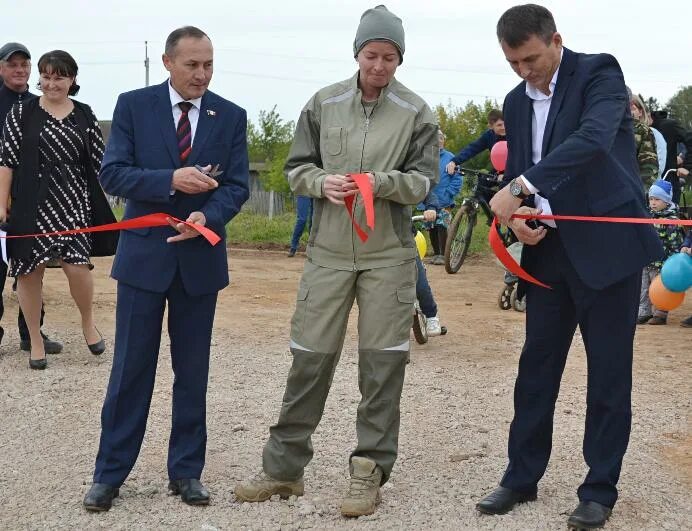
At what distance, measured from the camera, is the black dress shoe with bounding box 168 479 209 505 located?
5.11 meters

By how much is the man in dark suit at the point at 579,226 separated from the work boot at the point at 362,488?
537mm

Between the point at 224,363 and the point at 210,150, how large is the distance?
3657 millimetres

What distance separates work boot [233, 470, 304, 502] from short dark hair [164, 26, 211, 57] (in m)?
2.03

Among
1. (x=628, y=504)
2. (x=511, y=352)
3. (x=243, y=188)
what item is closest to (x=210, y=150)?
(x=243, y=188)

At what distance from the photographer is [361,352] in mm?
5148

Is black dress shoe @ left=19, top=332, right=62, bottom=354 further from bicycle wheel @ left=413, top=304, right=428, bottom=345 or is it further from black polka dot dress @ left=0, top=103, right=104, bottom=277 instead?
bicycle wheel @ left=413, top=304, right=428, bottom=345

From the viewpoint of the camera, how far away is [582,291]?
4812 millimetres

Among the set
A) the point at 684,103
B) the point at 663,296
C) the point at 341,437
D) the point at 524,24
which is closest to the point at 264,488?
the point at 341,437

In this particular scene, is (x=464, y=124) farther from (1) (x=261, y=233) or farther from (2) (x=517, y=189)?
(2) (x=517, y=189)

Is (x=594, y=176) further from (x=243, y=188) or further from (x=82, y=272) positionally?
(x=82, y=272)

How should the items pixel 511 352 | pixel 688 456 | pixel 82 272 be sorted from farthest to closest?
pixel 511 352, pixel 82 272, pixel 688 456

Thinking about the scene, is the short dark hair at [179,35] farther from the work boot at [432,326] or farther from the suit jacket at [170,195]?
the work boot at [432,326]

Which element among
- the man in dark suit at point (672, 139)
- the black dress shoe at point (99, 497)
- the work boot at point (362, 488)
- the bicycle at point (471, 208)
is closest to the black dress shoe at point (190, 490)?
the black dress shoe at point (99, 497)

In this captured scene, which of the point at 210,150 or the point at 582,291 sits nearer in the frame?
the point at 582,291
